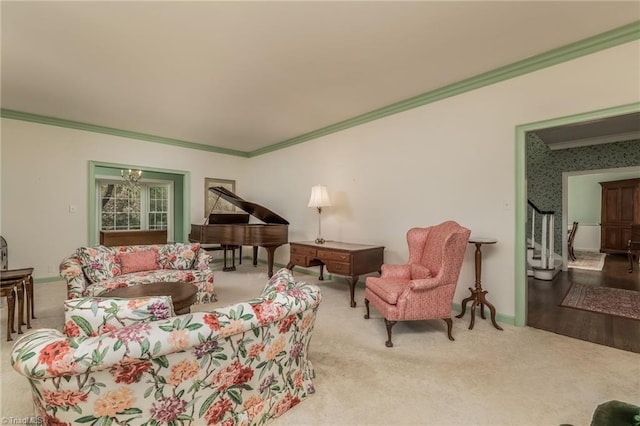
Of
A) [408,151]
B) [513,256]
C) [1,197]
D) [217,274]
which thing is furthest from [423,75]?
[1,197]

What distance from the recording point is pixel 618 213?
7.55 meters

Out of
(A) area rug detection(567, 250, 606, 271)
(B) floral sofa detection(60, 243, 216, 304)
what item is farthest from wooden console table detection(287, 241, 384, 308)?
(A) area rug detection(567, 250, 606, 271)

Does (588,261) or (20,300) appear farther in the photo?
(588,261)

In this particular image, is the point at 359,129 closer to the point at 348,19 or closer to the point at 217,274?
the point at 348,19

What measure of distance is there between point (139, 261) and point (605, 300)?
6.02 metres

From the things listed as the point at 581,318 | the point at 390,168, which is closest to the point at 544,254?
the point at 581,318

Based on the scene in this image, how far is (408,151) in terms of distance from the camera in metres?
3.94

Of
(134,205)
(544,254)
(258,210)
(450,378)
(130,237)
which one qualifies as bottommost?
(450,378)

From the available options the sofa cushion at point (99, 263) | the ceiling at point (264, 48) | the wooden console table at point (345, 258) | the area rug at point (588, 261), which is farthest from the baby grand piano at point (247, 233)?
the area rug at point (588, 261)

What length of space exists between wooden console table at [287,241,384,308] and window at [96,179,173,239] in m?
4.70

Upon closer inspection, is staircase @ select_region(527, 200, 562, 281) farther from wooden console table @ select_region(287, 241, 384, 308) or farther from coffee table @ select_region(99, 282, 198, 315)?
coffee table @ select_region(99, 282, 198, 315)

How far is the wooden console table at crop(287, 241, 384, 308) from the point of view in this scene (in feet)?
11.9

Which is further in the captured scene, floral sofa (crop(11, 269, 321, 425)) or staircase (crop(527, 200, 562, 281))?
staircase (crop(527, 200, 562, 281))

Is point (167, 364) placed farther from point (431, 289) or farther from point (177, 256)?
point (177, 256)
